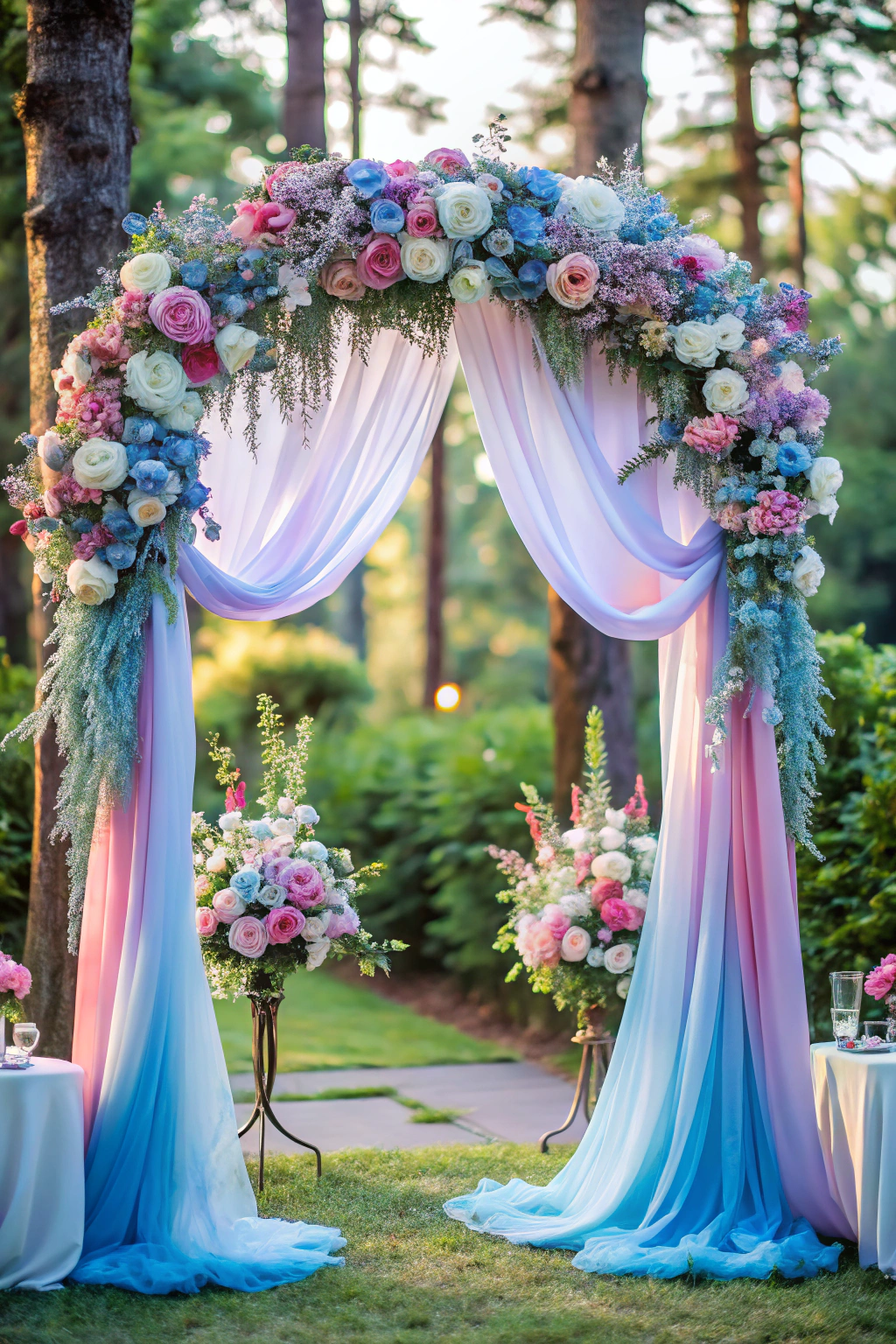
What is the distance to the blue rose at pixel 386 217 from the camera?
14.2ft

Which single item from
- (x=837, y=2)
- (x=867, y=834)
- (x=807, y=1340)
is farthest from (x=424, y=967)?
(x=837, y=2)

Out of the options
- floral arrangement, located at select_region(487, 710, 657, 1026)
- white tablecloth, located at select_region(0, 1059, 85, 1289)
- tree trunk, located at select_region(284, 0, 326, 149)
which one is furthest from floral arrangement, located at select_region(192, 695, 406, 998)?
tree trunk, located at select_region(284, 0, 326, 149)

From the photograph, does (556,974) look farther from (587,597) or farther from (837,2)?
(837,2)

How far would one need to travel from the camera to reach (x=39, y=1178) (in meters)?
3.83

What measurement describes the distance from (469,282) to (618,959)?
2.51m

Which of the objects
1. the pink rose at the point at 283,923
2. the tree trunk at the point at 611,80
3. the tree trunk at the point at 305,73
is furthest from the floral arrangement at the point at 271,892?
the tree trunk at the point at 305,73

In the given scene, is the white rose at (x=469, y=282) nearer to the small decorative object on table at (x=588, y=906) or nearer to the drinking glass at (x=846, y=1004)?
the small decorative object on table at (x=588, y=906)

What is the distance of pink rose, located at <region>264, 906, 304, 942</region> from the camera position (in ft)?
14.9

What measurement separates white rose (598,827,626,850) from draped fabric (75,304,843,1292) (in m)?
0.53

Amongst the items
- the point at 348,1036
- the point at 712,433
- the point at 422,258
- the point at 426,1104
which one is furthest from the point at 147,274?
the point at 348,1036

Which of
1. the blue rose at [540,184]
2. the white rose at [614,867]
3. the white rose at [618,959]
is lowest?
the white rose at [618,959]

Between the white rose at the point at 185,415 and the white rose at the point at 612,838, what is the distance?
2198mm

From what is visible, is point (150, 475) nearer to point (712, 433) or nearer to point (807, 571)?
point (712, 433)

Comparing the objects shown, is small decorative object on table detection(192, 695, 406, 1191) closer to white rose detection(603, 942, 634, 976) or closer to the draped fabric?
the draped fabric
